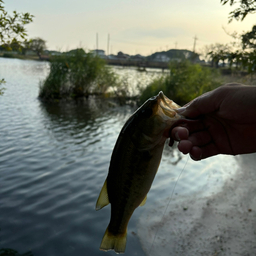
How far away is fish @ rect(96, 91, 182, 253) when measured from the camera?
2.30m

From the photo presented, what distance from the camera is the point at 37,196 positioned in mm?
6602

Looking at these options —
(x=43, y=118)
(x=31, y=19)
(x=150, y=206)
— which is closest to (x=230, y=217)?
(x=150, y=206)

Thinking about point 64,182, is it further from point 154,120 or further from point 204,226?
point 154,120

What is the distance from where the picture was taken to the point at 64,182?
7.39 m

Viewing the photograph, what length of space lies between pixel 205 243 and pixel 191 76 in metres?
14.2

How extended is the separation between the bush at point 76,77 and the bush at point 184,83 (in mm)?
5480

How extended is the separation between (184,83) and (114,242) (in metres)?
16.0

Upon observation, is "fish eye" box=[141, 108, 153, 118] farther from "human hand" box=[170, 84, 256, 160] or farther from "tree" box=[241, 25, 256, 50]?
"tree" box=[241, 25, 256, 50]

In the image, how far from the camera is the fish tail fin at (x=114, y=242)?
8.83 feet

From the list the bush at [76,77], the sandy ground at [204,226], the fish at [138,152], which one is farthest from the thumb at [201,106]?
the bush at [76,77]

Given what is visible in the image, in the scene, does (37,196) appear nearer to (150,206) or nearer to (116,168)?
(150,206)

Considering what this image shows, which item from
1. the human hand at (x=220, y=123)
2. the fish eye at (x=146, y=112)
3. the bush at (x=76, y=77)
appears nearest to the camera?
the fish eye at (x=146, y=112)

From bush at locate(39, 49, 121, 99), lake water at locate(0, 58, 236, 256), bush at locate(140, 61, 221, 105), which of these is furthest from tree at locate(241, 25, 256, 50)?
bush at locate(39, 49, 121, 99)

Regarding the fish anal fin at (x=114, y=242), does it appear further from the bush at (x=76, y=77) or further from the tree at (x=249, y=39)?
the bush at (x=76, y=77)
